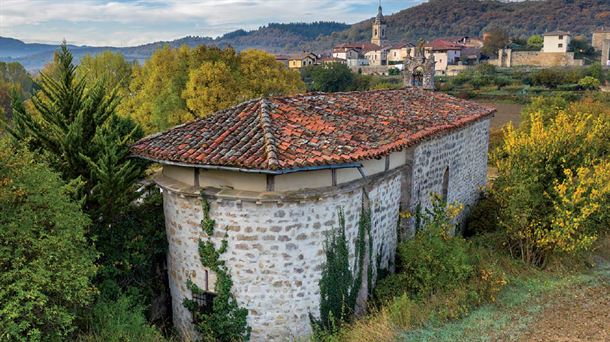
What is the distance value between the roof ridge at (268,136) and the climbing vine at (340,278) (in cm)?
207

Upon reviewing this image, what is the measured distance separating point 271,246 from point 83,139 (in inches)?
182

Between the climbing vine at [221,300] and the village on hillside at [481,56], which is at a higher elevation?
the village on hillside at [481,56]

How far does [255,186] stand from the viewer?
9.09 meters

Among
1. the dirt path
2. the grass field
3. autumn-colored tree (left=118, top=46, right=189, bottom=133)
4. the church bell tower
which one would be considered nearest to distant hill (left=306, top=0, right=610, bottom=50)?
the church bell tower

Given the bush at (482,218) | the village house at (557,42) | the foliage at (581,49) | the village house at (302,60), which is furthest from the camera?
the village house at (302,60)

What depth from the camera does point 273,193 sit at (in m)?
8.95

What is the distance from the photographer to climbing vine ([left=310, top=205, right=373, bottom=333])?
9.76 meters

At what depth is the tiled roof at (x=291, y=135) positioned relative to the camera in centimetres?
876

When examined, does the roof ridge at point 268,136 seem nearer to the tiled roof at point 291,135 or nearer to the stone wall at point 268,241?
the tiled roof at point 291,135

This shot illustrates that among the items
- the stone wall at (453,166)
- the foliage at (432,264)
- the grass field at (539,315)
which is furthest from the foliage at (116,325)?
the stone wall at (453,166)

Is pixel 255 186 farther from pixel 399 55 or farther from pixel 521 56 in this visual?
pixel 399 55

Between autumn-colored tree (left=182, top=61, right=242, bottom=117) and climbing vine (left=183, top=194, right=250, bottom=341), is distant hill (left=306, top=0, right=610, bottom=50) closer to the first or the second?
autumn-colored tree (left=182, top=61, right=242, bottom=117)

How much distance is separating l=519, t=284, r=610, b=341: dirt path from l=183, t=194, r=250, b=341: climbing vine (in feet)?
17.2

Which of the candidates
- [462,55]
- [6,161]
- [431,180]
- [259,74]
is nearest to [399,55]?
[462,55]
